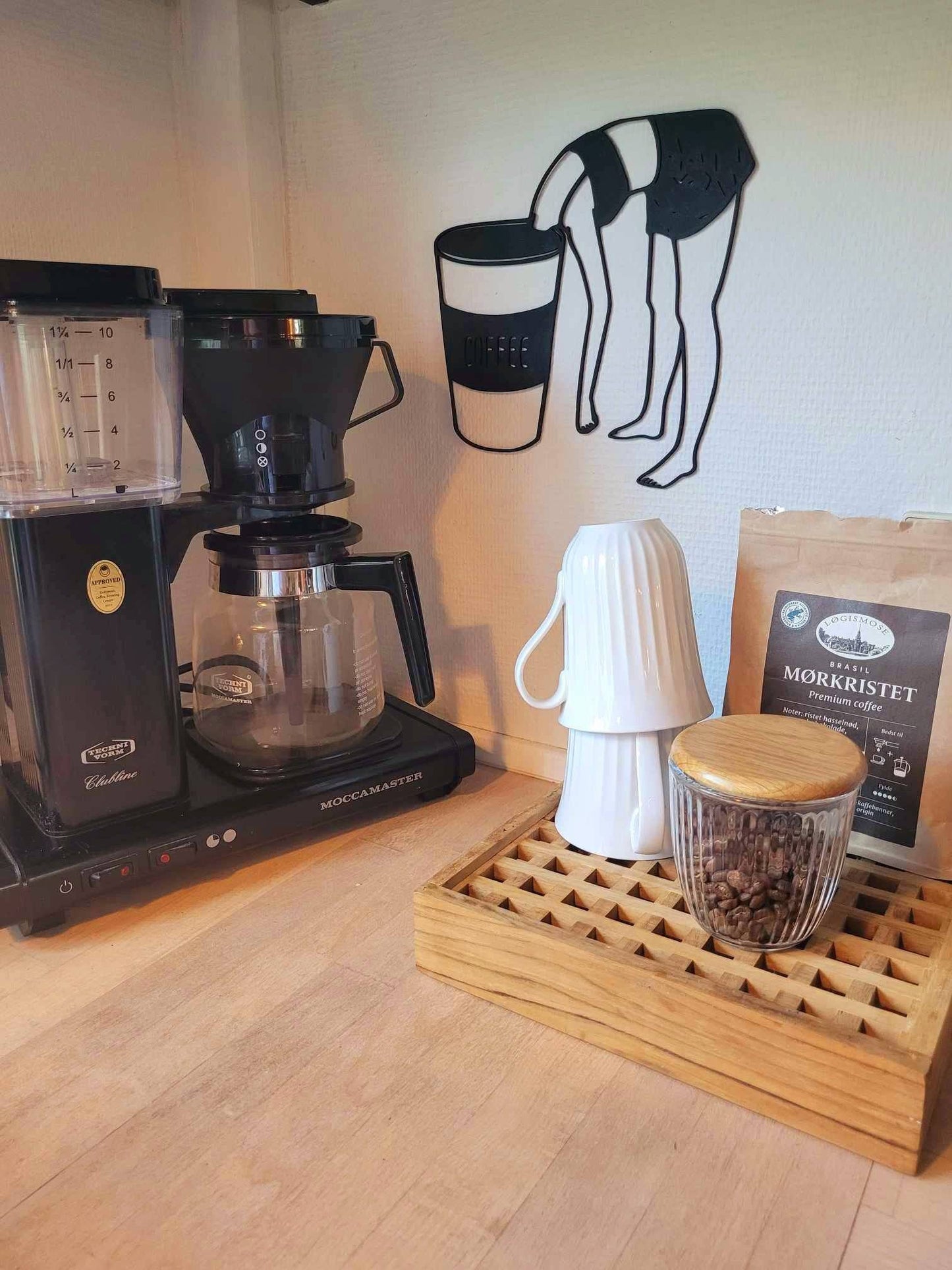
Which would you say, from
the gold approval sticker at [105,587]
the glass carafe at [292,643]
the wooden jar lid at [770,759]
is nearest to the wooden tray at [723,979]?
Answer: the wooden jar lid at [770,759]

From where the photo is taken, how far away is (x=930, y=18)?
2.31ft

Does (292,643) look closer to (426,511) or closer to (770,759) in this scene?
(426,511)

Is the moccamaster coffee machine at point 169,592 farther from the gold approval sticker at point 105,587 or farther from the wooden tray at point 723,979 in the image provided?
the wooden tray at point 723,979

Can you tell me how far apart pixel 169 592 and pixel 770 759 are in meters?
0.49

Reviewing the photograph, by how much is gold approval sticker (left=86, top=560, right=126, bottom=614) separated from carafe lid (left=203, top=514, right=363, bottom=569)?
12 cm

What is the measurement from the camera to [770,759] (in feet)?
2.06

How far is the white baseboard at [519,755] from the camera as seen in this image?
1.03 meters

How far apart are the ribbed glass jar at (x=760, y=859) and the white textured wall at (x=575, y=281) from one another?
28 centimetres

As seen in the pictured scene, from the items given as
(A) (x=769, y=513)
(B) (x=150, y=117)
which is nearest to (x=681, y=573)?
(A) (x=769, y=513)

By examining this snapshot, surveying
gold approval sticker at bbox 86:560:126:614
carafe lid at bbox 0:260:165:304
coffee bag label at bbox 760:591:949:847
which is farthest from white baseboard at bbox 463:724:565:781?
carafe lid at bbox 0:260:165:304

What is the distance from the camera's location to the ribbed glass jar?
62cm

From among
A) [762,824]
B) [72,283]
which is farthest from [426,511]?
[762,824]

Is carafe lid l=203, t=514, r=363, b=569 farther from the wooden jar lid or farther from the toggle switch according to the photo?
the wooden jar lid

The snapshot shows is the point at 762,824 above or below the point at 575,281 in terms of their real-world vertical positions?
below
